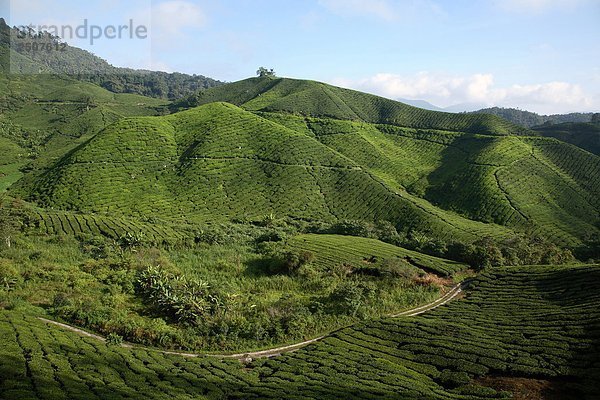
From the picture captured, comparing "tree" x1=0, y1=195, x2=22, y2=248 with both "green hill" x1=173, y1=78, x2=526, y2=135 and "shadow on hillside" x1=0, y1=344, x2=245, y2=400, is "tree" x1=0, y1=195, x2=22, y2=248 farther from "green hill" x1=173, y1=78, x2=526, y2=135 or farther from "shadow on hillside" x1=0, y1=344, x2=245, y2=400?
"green hill" x1=173, y1=78, x2=526, y2=135

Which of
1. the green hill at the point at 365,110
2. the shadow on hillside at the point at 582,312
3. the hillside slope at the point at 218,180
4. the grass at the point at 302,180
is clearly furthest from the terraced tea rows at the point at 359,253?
the green hill at the point at 365,110

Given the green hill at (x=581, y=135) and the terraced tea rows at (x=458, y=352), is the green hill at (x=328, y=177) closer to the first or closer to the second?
the green hill at (x=581, y=135)

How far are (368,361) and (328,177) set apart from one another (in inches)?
2778

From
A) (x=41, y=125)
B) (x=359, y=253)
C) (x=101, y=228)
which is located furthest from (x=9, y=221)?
(x=41, y=125)

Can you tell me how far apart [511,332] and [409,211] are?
51701 mm

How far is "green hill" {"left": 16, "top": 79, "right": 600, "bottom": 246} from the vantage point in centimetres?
8356

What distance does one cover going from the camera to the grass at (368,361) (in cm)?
2336

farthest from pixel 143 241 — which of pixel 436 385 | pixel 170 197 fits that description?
pixel 436 385

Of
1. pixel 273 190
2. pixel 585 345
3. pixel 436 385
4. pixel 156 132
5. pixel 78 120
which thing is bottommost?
pixel 436 385

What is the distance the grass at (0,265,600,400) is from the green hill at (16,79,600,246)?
42.0m

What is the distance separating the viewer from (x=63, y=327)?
33375 mm

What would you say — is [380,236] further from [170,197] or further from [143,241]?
[170,197]

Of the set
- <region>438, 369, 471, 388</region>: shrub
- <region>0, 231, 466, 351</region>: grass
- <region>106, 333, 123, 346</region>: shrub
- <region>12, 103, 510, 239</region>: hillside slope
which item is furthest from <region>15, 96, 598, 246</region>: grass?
<region>438, 369, 471, 388</region>: shrub

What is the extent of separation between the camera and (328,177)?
325 feet
